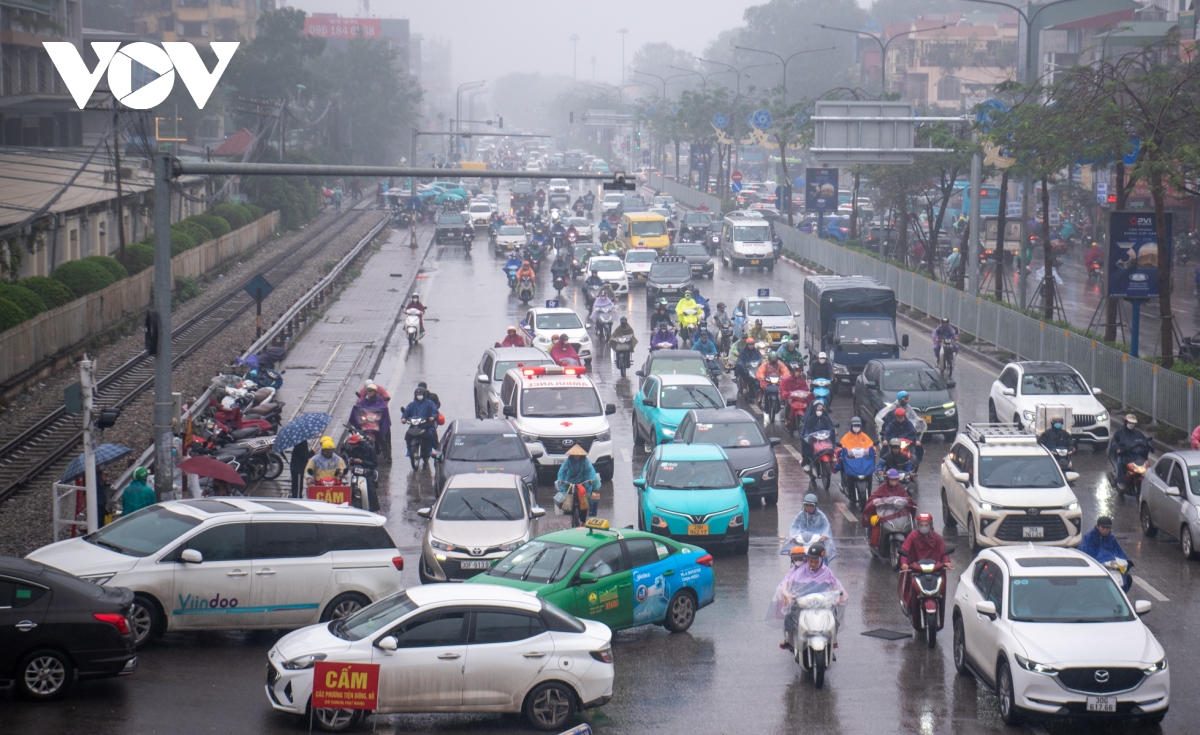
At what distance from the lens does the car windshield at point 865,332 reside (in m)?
32.0

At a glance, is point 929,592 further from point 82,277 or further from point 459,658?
point 82,277

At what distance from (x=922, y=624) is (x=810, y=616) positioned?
2045mm

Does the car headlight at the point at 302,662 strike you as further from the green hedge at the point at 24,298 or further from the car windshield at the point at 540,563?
the green hedge at the point at 24,298

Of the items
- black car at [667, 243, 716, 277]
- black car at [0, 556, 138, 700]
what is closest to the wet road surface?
black car at [0, 556, 138, 700]

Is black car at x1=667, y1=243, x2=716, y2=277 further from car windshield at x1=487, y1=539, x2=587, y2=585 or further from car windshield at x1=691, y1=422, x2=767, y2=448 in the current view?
car windshield at x1=487, y1=539, x2=587, y2=585

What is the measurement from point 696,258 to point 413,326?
19387 millimetres

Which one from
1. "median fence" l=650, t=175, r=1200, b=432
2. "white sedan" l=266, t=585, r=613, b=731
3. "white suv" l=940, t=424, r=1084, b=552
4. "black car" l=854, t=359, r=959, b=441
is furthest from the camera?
"median fence" l=650, t=175, r=1200, b=432

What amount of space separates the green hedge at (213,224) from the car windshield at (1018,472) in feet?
144

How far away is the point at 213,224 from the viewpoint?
57844mm

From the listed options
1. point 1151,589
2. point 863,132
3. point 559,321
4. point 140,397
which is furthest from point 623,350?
point 1151,589

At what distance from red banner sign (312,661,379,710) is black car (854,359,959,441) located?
17129 mm

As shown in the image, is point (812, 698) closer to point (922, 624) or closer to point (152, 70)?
point (922, 624)

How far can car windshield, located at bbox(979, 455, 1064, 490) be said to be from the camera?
18.6 m

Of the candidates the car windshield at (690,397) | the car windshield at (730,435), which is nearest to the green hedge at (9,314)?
the car windshield at (690,397)
